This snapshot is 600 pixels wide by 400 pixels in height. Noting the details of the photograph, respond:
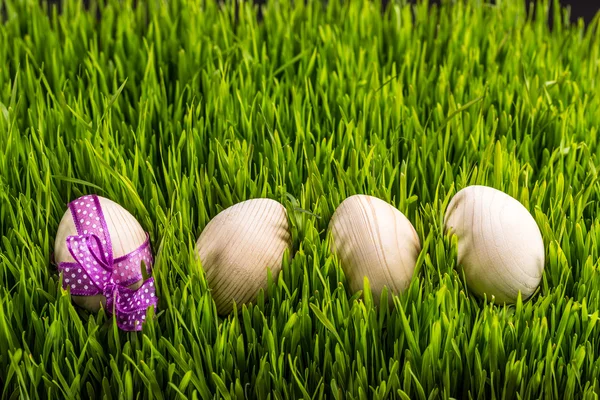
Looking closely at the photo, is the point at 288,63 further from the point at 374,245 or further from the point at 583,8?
the point at 583,8

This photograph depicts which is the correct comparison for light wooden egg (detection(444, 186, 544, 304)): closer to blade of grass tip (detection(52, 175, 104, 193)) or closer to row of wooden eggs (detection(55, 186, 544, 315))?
→ row of wooden eggs (detection(55, 186, 544, 315))

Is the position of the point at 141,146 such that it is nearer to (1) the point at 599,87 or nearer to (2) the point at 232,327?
(2) the point at 232,327

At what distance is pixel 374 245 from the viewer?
37.2 inches

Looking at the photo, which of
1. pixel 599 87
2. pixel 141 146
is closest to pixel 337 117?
pixel 141 146

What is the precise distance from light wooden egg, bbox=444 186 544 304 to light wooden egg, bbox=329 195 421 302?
0.06 m

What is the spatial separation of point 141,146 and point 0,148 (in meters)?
0.19

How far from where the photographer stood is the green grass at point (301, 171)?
89 centimetres

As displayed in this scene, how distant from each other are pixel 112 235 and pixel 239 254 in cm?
15

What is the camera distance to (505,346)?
90 cm

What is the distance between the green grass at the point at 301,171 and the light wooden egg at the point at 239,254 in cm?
2

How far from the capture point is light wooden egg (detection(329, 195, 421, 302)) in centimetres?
94

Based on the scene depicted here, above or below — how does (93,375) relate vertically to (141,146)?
below

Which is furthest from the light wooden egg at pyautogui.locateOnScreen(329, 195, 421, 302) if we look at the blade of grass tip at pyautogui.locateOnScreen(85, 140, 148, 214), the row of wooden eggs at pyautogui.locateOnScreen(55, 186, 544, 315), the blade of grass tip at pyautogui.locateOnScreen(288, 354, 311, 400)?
the blade of grass tip at pyautogui.locateOnScreen(85, 140, 148, 214)

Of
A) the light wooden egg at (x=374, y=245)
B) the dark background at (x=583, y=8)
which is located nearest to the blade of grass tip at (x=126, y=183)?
the light wooden egg at (x=374, y=245)
